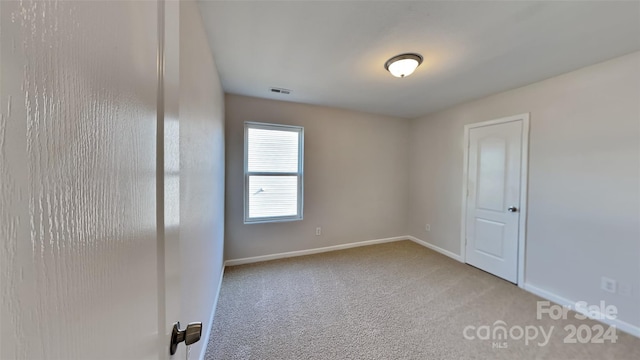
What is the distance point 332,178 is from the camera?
143 inches

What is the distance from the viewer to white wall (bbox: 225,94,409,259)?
308 centimetres

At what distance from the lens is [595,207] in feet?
6.82

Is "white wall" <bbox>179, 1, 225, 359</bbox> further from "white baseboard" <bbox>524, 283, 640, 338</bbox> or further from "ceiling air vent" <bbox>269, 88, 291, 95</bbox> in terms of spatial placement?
"white baseboard" <bbox>524, 283, 640, 338</bbox>

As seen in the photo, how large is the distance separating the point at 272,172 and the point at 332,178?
974 millimetres

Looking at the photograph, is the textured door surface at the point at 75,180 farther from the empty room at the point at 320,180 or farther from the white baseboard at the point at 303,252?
the white baseboard at the point at 303,252

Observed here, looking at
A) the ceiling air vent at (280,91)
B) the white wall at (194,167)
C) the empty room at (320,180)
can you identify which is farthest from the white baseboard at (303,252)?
the ceiling air vent at (280,91)

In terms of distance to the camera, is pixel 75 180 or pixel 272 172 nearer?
pixel 75 180

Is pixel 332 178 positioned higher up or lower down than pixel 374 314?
higher up

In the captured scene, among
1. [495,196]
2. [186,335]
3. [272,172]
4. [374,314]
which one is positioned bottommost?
[374,314]

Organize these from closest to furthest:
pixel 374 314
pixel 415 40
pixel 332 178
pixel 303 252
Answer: pixel 415 40 → pixel 374 314 → pixel 303 252 → pixel 332 178

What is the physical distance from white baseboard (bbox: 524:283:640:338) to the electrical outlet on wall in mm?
240

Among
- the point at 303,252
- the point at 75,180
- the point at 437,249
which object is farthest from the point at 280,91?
the point at 437,249

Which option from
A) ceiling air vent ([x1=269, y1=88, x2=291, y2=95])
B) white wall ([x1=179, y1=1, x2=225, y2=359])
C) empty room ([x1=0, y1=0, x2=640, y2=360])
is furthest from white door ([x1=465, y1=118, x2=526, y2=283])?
white wall ([x1=179, y1=1, x2=225, y2=359])

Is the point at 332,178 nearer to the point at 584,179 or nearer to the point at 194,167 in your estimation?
the point at 194,167
